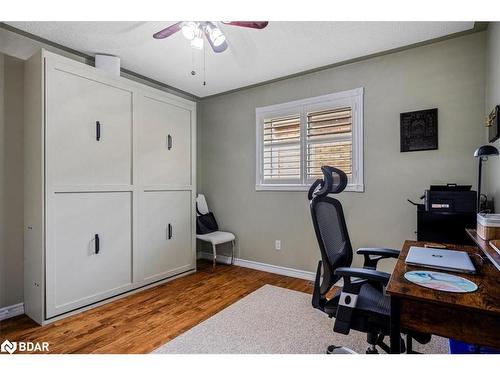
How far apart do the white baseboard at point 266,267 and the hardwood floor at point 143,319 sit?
93mm

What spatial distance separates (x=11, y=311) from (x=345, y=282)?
108 inches

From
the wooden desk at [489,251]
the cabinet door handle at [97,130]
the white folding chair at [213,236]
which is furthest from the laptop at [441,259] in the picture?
the cabinet door handle at [97,130]

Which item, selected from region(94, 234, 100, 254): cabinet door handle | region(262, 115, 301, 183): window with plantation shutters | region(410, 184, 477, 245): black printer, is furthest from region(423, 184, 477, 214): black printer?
region(94, 234, 100, 254): cabinet door handle

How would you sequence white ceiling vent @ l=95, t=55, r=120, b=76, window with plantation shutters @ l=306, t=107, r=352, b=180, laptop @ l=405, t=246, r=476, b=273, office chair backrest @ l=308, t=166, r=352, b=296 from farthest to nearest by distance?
1. window with plantation shutters @ l=306, t=107, r=352, b=180
2. white ceiling vent @ l=95, t=55, r=120, b=76
3. office chair backrest @ l=308, t=166, r=352, b=296
4. laptop @ l=405, t=246, r=476, b=273

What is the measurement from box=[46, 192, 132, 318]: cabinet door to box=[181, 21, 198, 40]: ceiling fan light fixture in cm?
161

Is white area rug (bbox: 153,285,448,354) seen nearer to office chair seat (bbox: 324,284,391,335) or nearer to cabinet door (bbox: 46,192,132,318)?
office chair seat (bbox: 324,284,391,335)

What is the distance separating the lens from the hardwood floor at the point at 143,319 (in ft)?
6.30

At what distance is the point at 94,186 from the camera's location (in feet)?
8.14

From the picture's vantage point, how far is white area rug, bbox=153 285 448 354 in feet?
6.06

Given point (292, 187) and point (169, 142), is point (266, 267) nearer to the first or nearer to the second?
point (292, 187)

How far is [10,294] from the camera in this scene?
7.68 feet

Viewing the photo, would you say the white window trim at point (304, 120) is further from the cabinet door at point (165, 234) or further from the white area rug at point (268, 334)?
the white area rug at point (268, 334)

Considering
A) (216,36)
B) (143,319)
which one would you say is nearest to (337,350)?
(143,319)
